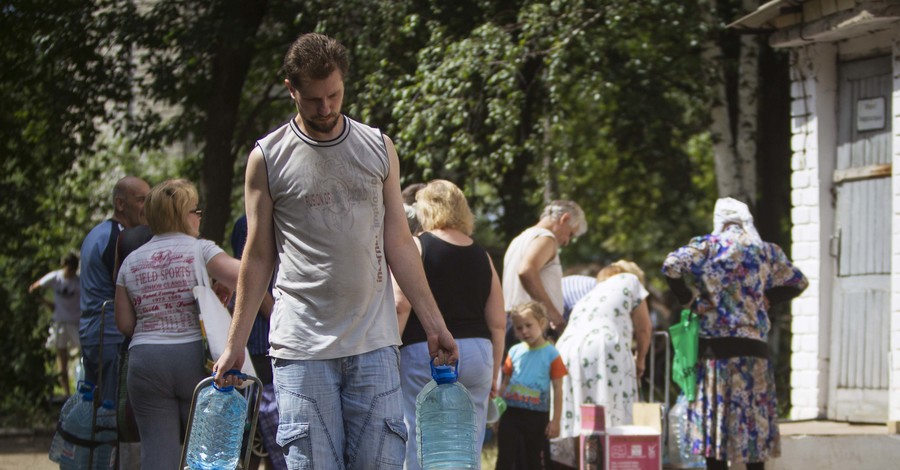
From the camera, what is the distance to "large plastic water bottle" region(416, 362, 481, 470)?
5.15 m

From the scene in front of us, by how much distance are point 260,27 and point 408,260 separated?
511 inches

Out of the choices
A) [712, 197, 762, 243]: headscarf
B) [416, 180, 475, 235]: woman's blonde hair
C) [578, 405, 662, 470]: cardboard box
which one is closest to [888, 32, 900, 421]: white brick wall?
[712, 197, 762, 243]: headscarf

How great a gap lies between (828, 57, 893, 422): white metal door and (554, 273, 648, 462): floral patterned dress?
77.3 inches

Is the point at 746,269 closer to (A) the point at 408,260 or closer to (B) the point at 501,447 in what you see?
(B) the point at 501,447

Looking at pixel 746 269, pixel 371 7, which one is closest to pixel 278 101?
pixel 371 7

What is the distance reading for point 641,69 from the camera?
15.7 m

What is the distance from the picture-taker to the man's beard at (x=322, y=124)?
4406mm

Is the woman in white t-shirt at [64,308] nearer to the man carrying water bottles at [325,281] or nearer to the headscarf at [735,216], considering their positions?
the headscarf at [735,216]

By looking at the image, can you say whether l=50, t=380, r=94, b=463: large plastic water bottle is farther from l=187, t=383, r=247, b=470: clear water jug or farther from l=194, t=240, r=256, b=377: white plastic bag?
l=187, t=383, r=247, b=470: clear water jug

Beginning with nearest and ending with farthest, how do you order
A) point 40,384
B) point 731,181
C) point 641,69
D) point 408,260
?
1. point 408,260
2. point 731,181
3. point 641,69
4. point 40,384

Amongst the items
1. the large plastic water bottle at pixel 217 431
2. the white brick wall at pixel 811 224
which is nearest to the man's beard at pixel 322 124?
the large plastic water bottle at pixel 217 431

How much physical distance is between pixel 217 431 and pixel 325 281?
1196mm

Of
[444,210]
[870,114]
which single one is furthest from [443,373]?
[870,114]

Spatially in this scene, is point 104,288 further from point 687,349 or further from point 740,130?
point 740,130
